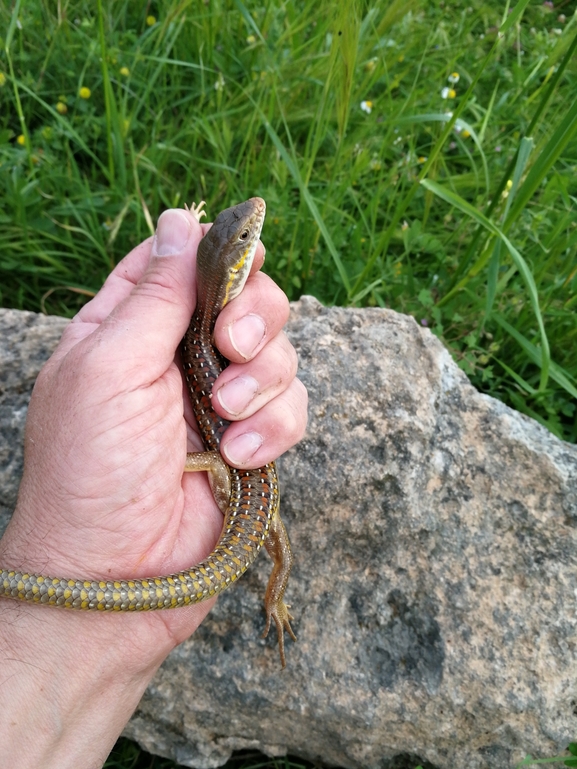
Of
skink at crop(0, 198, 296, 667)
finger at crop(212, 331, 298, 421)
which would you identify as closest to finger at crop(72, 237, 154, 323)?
skink at crop(0, 198, 296, 667)

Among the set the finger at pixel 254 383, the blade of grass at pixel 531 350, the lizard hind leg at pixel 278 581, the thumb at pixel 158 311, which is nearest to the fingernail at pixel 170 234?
the thumb at pixel 158 311

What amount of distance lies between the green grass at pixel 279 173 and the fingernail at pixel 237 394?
128 centimetres

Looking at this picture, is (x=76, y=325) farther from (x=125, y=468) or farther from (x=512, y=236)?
(x=512, y=236)

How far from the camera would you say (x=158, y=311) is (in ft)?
9.46

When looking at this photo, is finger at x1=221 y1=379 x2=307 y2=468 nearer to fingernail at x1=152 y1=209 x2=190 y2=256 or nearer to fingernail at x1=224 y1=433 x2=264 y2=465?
fingernail at x1=224 y1=433 x2=264 y2=465

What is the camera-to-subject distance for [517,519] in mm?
3264

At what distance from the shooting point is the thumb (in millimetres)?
2756

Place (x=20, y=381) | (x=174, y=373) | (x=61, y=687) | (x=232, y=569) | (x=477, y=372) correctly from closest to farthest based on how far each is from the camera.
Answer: (x=61, y=687) < (x=232, y=569) < (x=174, y=373) < (x=20, y=381) < (x=477, y=372)

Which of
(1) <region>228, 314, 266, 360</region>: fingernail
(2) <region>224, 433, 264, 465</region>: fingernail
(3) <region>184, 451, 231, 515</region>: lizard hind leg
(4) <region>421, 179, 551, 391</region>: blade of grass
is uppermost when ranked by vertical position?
(4) <region>421, 179, 551, 391</region>: blade of grass

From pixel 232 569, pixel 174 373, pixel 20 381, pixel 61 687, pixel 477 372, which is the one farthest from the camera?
pixel 477 372

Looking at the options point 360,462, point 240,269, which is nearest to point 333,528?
point 360,462

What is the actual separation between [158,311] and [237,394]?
22.2 inches

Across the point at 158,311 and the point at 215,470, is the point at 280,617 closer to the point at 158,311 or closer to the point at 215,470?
the point at 215,470

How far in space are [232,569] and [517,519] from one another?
4.97 ft
